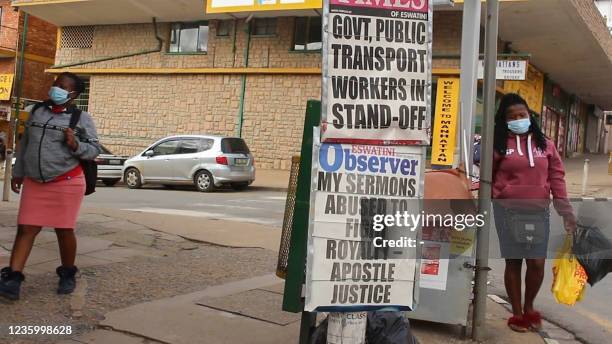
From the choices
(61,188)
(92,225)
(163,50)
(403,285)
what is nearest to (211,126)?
(163,50)

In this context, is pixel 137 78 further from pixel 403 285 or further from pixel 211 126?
pixel 403 285

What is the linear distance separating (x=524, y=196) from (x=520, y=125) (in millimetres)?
527

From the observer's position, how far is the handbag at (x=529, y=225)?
4078mm

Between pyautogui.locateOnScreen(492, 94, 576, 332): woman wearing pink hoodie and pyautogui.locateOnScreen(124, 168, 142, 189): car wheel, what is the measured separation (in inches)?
569

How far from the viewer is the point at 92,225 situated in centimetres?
767

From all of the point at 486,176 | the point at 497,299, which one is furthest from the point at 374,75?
the point at 497,299

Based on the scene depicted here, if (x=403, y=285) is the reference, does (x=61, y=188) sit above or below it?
above

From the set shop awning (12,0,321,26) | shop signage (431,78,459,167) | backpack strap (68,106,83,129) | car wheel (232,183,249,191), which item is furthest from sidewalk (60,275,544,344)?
shop awning (12,0,321,26)

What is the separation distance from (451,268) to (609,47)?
2395 cm

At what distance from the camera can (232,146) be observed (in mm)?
16344

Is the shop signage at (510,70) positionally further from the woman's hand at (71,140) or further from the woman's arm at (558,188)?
the woman's hand at (71,140)

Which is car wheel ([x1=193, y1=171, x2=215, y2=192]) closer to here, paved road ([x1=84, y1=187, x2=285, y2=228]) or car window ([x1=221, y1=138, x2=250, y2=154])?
paved road ([x1=84, y1=187, x2=285, y2=228])

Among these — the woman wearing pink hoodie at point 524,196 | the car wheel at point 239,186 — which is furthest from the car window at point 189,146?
the woman wearing pink hoodie at point 524,196

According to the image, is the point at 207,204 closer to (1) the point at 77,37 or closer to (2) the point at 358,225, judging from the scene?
(2) the point at 358,225
